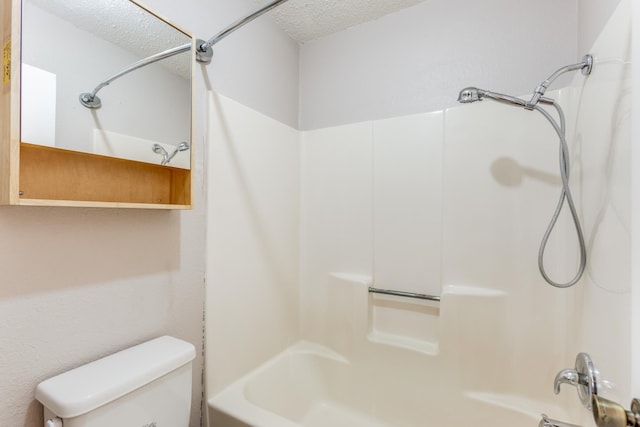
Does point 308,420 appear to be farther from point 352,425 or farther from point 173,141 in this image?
point 173,141

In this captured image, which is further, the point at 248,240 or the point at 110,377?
the point at 248,240

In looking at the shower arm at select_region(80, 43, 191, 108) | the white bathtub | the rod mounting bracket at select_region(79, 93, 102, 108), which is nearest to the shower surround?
the white bathtub

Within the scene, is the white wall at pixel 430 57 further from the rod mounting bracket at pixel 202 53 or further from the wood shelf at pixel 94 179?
the wood shelf at pixel 94 179

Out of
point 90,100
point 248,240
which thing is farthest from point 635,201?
point 90,100

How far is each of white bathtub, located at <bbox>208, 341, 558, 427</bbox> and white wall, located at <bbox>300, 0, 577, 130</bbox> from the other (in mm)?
1454

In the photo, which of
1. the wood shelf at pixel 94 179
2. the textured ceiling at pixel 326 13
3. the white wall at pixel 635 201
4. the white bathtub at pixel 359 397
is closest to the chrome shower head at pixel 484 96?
the white wall at pixel 635 201

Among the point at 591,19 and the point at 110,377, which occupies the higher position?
the point at 591,19

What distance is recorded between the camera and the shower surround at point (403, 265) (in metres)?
1.27

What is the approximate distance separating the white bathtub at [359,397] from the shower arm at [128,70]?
1.25m

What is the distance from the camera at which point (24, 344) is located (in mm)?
791

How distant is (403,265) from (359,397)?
809 mm

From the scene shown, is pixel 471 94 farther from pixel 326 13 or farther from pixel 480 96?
pixel 326 13

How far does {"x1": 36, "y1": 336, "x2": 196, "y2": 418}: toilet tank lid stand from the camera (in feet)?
2.48

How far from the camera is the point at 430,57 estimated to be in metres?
1.59
